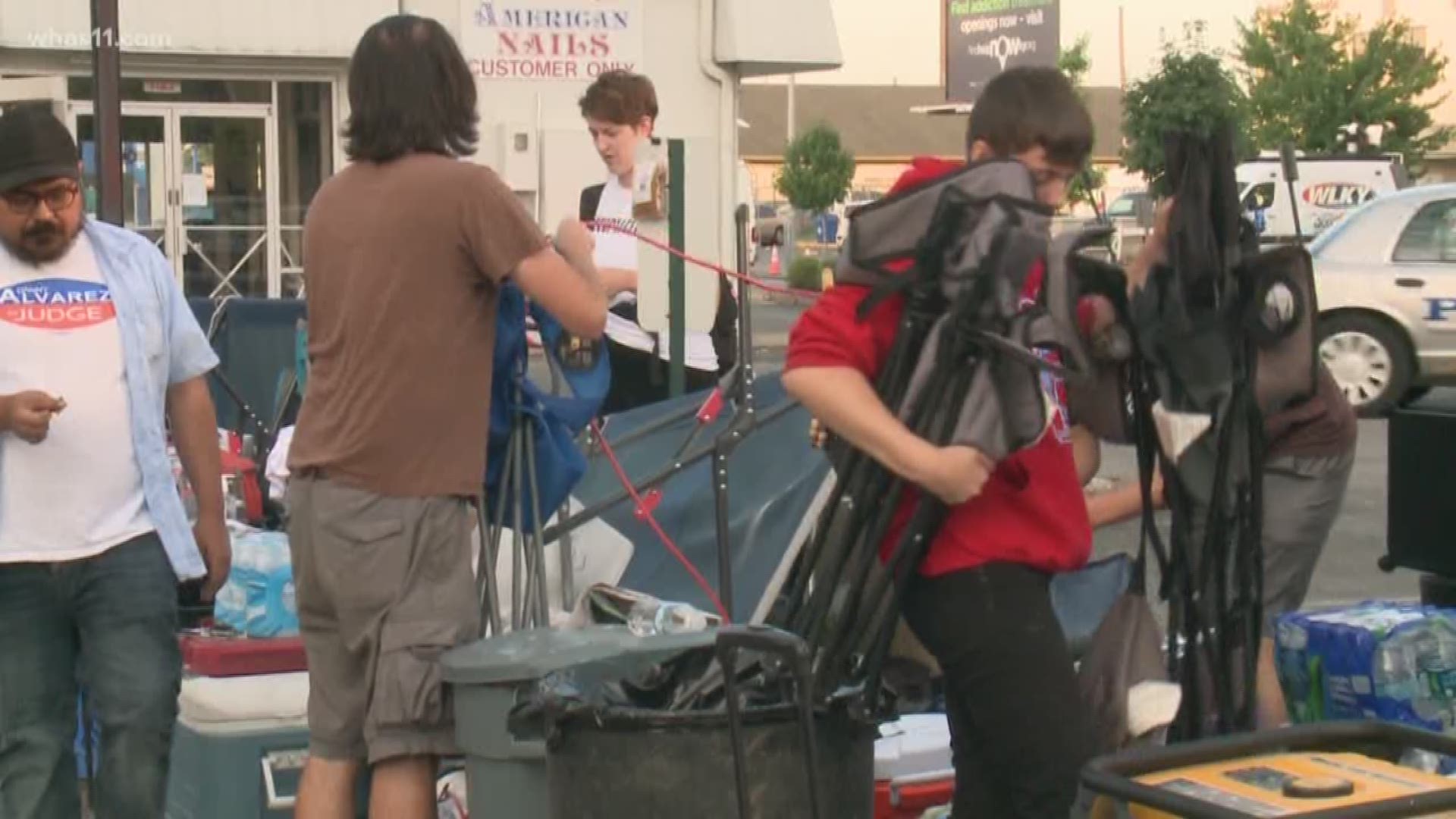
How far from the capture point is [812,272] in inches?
1554

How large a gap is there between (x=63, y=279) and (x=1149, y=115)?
31.7 m

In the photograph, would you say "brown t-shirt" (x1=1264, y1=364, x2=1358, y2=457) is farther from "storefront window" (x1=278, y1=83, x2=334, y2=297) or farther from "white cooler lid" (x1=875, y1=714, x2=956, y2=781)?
"storefront window" (x1=278, y1=83, x2=334, y2=297)

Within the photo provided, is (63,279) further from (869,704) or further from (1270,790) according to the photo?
(1270,790)

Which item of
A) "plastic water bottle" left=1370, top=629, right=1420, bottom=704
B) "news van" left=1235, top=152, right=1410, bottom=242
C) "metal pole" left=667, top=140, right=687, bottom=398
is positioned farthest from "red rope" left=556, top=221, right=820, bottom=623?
"news van" left=1235, top=152, right=1410, bottom=242

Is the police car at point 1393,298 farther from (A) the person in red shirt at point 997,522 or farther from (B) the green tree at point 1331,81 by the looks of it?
(B) the green tree at point 1331,81

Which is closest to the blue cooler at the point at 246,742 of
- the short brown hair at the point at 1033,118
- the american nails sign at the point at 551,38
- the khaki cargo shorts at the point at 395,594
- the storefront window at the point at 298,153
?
the khaki cargo shorts at the point at 395,594

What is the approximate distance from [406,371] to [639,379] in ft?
11.4

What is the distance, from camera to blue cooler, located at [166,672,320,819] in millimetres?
4977

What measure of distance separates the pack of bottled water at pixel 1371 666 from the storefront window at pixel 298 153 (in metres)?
16.8

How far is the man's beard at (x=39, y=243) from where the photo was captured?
4.55 metres

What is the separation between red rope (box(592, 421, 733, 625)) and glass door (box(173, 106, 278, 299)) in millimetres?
15339

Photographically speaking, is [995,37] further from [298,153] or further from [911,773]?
[911,773]

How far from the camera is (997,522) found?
3592 mm

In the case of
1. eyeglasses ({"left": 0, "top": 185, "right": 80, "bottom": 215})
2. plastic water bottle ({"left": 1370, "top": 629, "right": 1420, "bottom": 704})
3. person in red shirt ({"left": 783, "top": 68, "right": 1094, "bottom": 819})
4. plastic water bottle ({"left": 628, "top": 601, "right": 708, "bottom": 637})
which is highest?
eyeglasses ({"left": 0, "top": 185, "right": 80, "bottom": 215})
